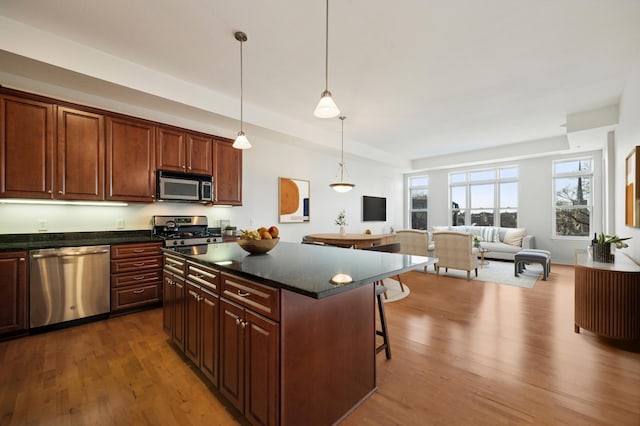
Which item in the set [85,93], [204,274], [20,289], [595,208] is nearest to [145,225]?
[20,289]

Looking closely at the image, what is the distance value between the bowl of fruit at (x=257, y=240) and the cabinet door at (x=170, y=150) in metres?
2.34

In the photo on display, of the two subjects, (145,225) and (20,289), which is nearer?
(20,289)

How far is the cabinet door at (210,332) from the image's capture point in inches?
67.6

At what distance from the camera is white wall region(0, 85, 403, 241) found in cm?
318

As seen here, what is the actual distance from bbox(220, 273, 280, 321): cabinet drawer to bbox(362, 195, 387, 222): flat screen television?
6242mm

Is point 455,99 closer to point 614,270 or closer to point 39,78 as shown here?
point 614,270

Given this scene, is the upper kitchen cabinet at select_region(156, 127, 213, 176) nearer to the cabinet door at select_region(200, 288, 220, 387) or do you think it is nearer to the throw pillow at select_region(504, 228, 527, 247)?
the cabinet door at select_region(200, 288, 220, 387)

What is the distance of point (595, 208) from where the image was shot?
613cm

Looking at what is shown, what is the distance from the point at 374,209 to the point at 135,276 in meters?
6.12

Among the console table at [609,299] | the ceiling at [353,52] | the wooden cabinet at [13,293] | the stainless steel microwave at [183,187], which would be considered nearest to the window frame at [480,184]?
the ceiling at [353,52]

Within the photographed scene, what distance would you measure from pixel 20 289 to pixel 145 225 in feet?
4.53

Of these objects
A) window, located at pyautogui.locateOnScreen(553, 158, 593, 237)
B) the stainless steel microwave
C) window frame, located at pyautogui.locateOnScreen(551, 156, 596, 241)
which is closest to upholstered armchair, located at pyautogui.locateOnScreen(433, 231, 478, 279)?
window frame, located at pyautogui.locateOnScreen(551, 156, 596, 241)

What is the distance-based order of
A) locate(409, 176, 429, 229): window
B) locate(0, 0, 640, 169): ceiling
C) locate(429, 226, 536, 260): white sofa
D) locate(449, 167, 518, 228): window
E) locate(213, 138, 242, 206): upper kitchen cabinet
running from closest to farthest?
locate(0, 0, 640, 169): ceiling, locate(213, 138, 242, 206): upper kitchen cabinet, locate(429, 226, 536, 260): white sofa, locate(449, 167, 518, 228): window, locate(409, 176, 429, 229): window

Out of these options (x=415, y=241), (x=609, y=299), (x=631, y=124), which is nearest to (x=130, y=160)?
(x=415, y=241)
